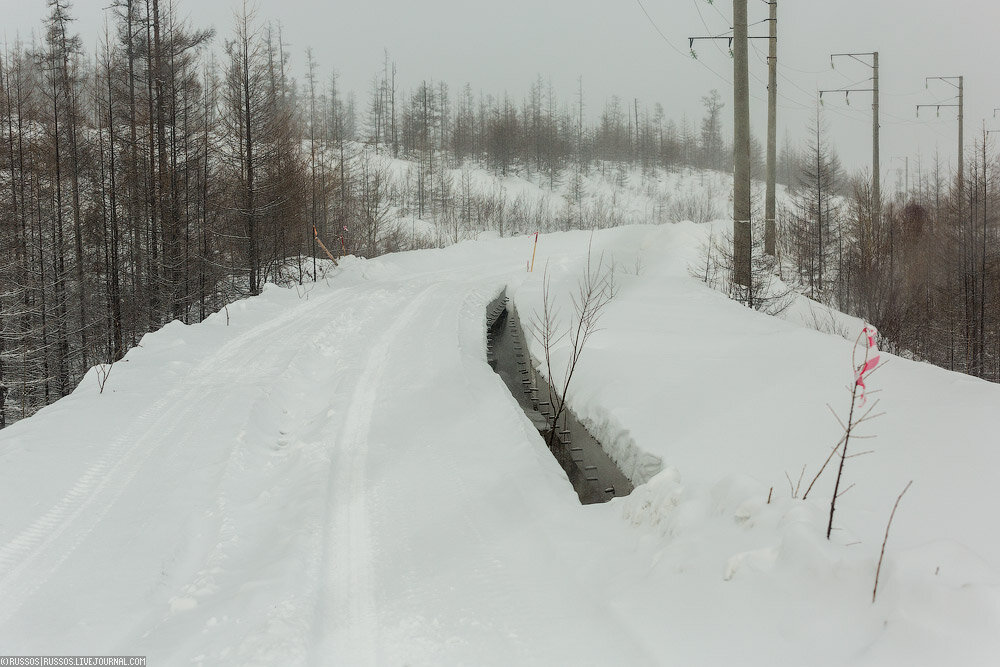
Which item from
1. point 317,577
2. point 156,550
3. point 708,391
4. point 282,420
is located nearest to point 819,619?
point 317,577

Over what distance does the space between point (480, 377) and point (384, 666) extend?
592cm

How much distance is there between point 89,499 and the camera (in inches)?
212

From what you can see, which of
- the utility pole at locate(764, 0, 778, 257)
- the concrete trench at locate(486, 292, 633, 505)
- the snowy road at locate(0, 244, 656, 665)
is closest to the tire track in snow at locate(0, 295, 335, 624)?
the snowy road at locate(0, 244, 656, 665)

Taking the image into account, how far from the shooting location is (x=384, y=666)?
332 cm

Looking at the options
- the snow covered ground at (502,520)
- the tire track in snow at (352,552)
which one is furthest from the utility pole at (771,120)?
the tire track in snow at (352,552)

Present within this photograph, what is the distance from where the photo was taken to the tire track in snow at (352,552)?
11.8 ft

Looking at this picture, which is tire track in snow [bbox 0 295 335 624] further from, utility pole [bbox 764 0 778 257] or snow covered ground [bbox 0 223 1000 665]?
utility pole [bbox 764 0 778 257]

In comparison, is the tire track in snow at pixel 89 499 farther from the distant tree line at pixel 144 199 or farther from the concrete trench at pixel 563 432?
the distant tree line at pixel 144 199

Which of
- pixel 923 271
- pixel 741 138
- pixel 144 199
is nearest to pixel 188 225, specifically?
pixel 144 199

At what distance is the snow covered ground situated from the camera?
127 inches

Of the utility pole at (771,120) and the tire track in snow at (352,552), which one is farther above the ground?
the utility pole at (771,120)

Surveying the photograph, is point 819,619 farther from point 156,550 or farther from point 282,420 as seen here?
point 282,420

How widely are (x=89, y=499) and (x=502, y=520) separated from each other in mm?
3503

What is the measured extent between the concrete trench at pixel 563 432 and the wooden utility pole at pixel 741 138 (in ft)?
14.6
